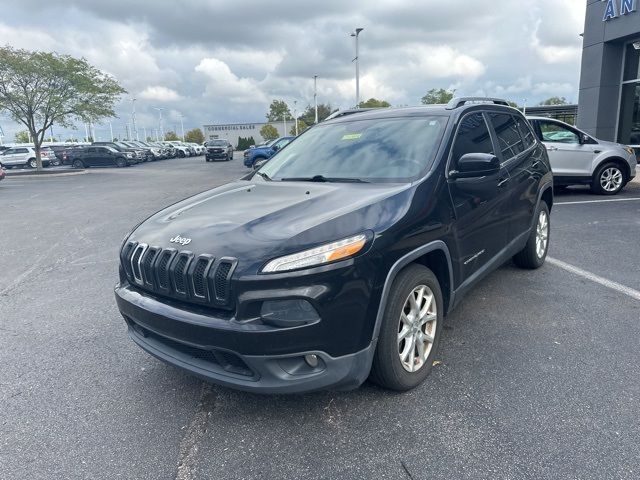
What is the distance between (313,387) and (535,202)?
3.64 meters

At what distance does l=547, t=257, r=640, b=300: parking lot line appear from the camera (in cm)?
449

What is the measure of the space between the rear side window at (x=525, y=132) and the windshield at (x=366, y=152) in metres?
1.81

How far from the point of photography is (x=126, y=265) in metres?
2.94

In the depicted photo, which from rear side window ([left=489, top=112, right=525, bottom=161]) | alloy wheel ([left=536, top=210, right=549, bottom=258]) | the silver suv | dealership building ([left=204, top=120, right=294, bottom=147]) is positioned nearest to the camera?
rear side window ([left=489, top=112, right=525, bottom=161])

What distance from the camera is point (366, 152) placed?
356 centimetres

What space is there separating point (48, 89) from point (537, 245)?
2878 centimetres

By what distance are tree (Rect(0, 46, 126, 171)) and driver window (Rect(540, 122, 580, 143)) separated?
25.3m

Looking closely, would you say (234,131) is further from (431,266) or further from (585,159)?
(431,266)

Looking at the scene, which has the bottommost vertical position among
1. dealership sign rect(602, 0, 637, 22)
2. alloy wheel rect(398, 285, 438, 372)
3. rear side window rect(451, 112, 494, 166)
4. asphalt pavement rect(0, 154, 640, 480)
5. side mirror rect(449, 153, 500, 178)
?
asphalt pavement rect(0, 154, 640, 480)

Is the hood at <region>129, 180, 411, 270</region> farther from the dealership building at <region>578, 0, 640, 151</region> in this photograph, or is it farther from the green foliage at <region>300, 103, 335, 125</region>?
the green foliage at <region>300, 103, 335, 125</region>

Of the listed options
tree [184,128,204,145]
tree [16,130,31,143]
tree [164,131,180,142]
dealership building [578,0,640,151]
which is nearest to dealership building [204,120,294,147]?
tree [184,128,204,145]

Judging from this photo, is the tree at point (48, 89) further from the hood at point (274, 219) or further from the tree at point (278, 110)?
the tree at point (278, 110)

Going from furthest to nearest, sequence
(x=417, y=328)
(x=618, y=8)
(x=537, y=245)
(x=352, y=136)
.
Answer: (x=618, y=8)
(x=537, y=245)
(x=352, y=136)
(x=417, y=328)

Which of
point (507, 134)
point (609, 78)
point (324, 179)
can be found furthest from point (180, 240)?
point (609, 78)
